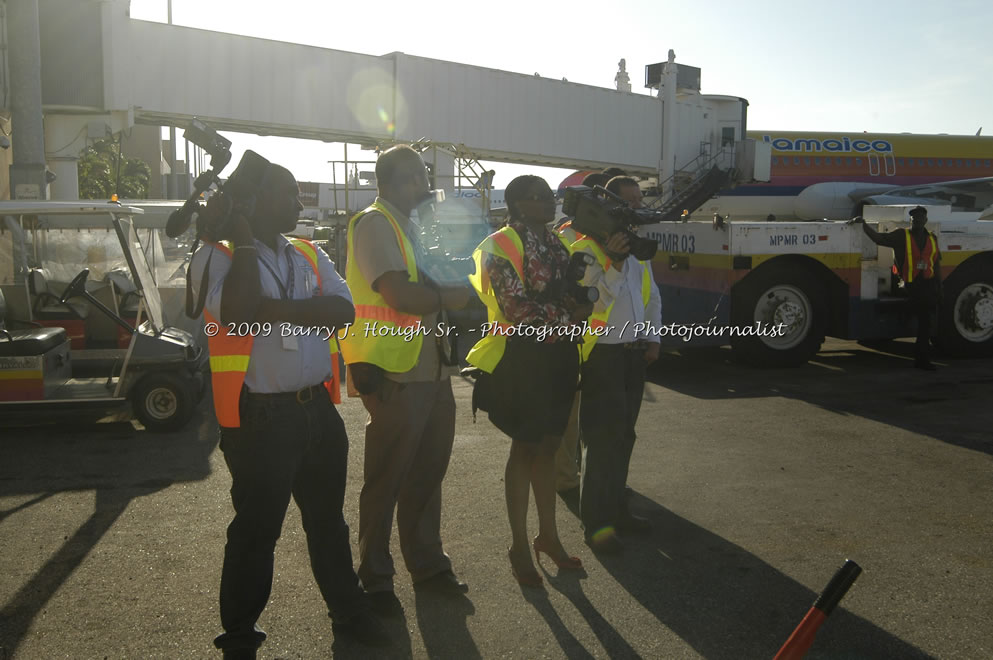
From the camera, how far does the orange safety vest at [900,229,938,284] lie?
34.4 feet

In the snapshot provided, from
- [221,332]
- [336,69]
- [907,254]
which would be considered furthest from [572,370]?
[336,69]

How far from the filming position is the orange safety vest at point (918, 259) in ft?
34.4

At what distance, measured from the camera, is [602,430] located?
4871 mm

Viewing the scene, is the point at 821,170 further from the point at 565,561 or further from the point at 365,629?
the point at 365,629

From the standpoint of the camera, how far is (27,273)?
8.45 meters

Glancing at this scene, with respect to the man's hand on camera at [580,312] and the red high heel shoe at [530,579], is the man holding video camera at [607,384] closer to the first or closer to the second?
the man's hand on camera at [580,312]

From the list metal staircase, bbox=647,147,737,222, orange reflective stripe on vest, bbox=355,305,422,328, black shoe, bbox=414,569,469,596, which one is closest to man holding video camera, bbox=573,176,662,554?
black shoe, bbox=414,569,469,596

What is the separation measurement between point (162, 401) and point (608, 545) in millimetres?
4478

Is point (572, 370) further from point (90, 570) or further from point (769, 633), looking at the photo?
point (90, 570)

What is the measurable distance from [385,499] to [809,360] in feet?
28.3

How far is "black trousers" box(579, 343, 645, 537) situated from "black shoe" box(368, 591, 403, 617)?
1319 millimetres

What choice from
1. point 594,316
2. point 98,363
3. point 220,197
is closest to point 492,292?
point 594,316

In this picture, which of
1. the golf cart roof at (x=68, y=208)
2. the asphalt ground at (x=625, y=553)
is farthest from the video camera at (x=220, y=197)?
the golf cart roof at (x=68, y=208)

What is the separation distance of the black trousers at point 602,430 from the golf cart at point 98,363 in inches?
162
